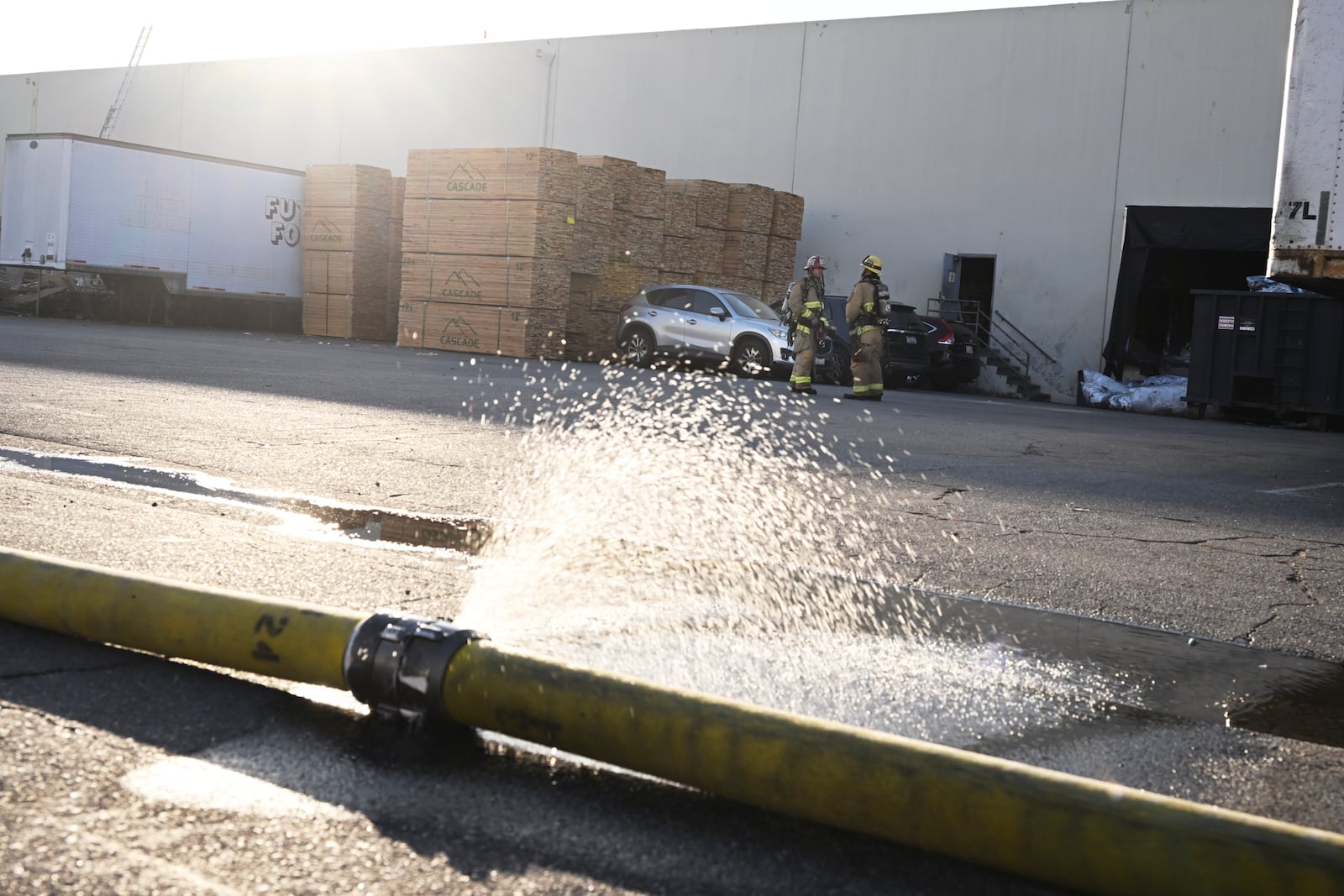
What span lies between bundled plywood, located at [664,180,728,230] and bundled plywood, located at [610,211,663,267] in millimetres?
827

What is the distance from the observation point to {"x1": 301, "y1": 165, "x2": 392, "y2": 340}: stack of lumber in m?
27.7

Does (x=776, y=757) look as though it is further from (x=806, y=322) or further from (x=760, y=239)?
(x=760, y=239)

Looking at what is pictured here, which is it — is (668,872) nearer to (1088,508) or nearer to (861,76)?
(1088,508)

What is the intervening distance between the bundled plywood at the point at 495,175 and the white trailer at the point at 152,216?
5.68 m

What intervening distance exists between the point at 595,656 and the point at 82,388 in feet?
27.2

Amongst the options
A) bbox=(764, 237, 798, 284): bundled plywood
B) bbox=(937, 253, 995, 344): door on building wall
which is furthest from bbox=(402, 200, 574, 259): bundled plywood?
bbox=(937, 253, 995, 344): door on building wall

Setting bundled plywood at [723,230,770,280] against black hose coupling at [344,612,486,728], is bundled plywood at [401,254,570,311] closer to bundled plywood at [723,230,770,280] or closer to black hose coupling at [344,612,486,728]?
bundled plywood at [723,230,770,280]

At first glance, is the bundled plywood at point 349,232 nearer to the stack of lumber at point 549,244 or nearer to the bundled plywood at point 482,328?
the stack of lumber at point 549,244

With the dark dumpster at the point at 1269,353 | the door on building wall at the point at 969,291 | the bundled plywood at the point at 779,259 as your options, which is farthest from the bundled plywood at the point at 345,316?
the dark dumpster at the point at 1269,353

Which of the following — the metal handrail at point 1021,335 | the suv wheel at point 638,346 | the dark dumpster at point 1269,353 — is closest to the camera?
the dark dumpster at point 1269,353

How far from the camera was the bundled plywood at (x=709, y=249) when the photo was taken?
2542 centimetres

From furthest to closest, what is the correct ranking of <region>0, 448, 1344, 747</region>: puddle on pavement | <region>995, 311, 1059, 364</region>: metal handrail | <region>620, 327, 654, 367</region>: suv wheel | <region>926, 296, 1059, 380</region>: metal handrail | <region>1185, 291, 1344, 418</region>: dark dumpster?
<region>926, 296, 1059, 380</region>: metal handrail
<region>995, 311, 1059, 364</region>: metal handrail
<region>620, 327, 654, 367</region>: suv wheel
<region>1185, 291, 1344, 418</region>: dark dumpster
<region>0, 448, 1344, 747</region>: puddle on pavement

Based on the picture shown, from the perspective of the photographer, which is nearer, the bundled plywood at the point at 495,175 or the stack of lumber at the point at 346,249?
the bundled plywood at the point at 495,175

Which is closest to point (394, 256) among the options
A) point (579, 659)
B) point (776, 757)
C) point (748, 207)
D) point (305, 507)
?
point (748, 207)
